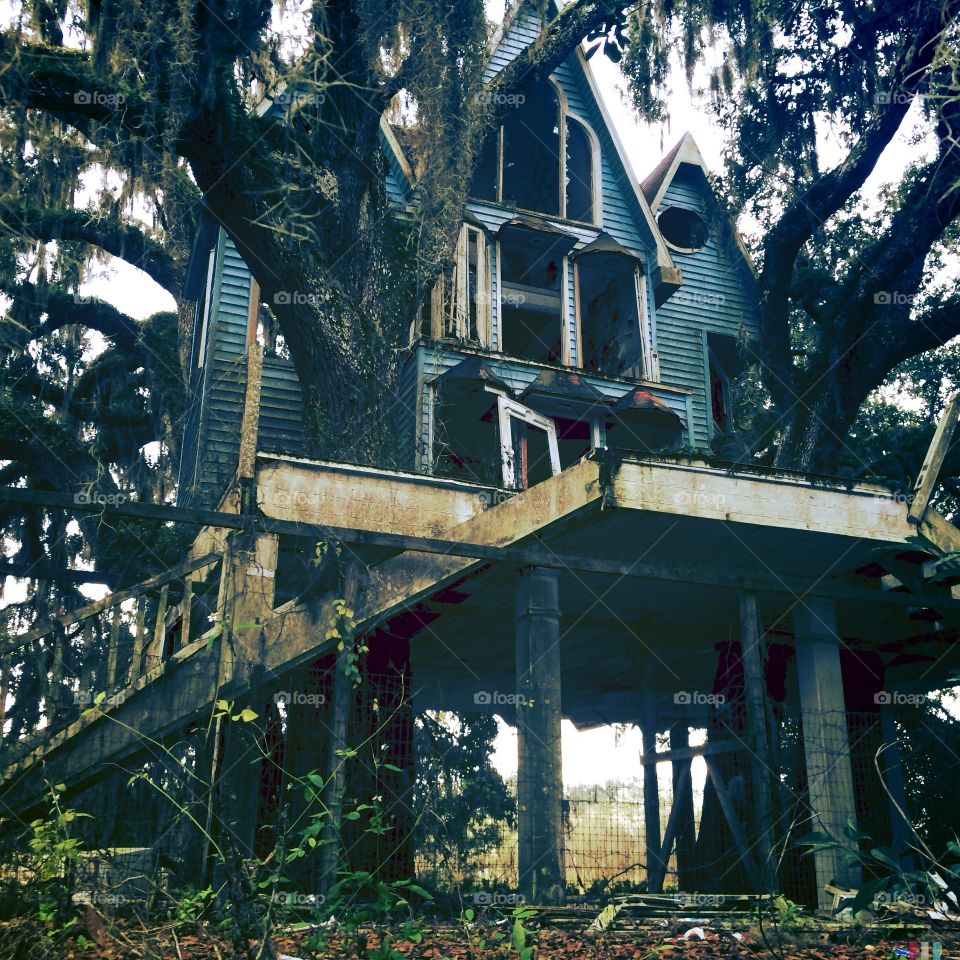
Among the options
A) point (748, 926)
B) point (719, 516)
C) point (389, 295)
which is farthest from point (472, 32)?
point (748, 926)

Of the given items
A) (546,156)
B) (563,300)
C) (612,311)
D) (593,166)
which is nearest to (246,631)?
(563,300)

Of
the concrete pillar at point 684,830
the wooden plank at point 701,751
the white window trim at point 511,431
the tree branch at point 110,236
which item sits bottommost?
the concrete pillar at point 684,830

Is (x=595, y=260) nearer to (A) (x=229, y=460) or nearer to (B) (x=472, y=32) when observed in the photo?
(B) (x=472, y=32)

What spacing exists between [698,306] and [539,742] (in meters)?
12.2

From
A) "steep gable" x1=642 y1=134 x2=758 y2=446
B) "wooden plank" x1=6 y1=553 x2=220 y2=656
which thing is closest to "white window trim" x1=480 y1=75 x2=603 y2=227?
"steep gable" x1=642 y1=134 x2=758 y2=446

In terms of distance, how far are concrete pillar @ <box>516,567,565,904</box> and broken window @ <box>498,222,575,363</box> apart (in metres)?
7.09

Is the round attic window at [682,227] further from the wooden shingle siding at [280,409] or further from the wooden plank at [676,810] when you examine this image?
the wooden plank at [676,810]

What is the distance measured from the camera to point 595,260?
57.4ft

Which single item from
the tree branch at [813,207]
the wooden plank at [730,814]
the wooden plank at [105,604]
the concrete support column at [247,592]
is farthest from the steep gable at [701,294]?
the wooden plank at [105,604]

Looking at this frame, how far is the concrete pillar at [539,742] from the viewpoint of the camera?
9.16 metres

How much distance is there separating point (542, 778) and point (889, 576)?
18.5 feet

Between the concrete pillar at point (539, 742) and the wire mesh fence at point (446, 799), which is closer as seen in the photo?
the wire mesh fence at point (446, 799)

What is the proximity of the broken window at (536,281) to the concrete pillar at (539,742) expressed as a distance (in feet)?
23.3

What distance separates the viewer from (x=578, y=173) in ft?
61.1
